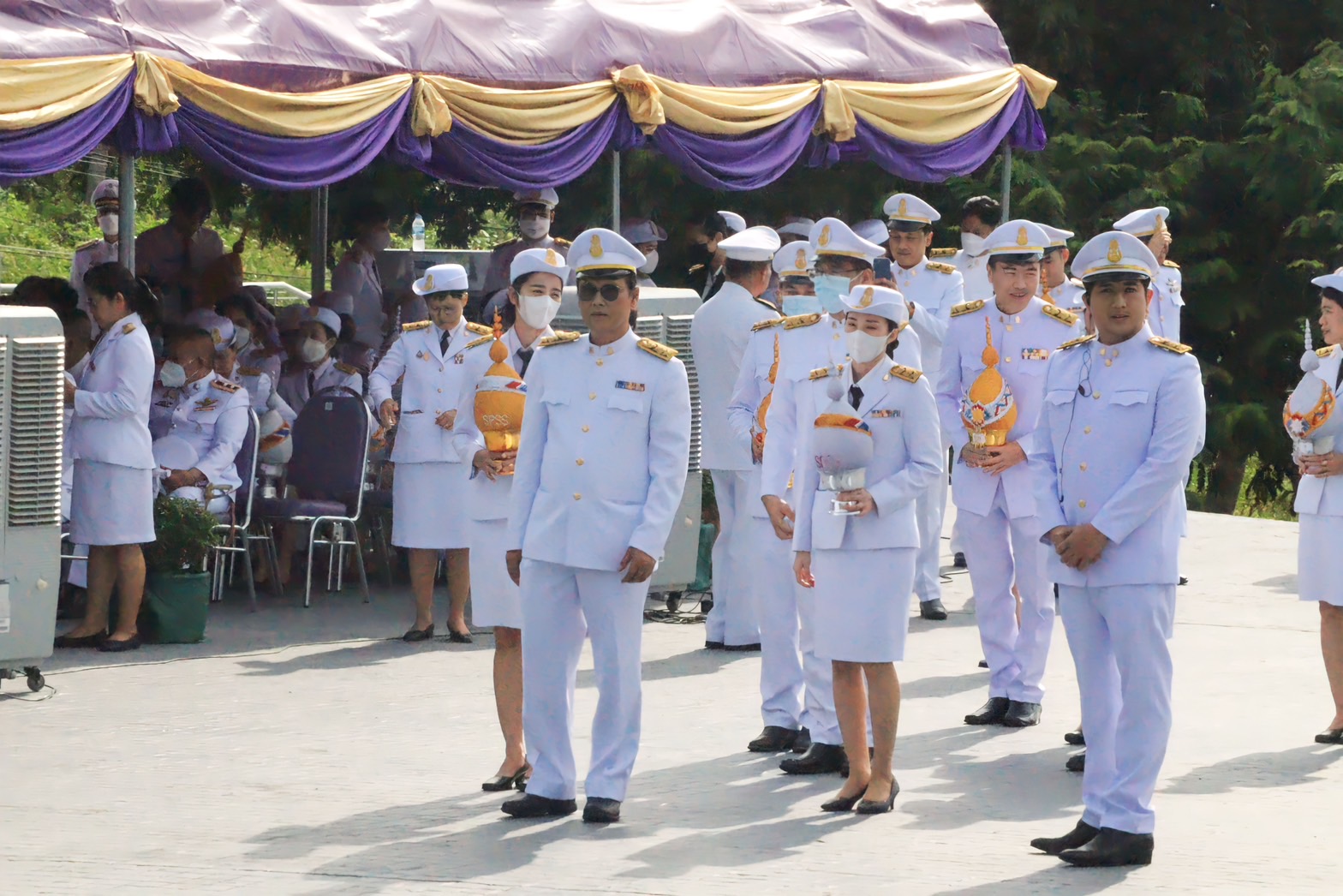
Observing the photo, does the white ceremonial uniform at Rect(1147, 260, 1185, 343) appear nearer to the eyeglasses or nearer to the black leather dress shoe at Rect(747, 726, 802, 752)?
the black leather dress shoe at Rect(747, 726, 802, 752)

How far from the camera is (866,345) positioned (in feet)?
23.4

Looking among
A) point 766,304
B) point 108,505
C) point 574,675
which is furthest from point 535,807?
point 108,505

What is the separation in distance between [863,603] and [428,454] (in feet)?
14.4

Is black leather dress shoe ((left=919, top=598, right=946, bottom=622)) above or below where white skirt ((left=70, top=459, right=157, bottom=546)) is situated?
below

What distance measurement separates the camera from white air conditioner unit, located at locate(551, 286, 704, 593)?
11578 mm

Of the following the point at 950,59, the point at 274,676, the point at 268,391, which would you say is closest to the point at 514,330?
the point at 274,676

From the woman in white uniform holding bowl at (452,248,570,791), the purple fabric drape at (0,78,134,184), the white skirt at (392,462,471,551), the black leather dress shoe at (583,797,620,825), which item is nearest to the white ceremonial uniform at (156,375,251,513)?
the white skirt at (392,462,471,551)

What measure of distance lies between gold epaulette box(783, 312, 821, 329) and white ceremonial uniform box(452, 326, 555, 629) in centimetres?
92

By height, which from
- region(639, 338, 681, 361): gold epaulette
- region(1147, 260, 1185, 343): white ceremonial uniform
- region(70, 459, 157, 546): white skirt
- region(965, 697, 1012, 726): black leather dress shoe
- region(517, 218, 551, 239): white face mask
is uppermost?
region(517, 218, 551, 239): white face mask

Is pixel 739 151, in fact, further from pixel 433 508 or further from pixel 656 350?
pixel 656 350

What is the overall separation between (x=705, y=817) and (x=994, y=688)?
221cm

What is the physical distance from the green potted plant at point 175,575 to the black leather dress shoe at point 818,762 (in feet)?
13.0

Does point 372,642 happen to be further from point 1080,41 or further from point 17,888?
point 1080,41

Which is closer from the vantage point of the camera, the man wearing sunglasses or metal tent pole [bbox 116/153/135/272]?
the man wearing sunglasses
